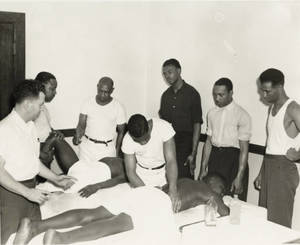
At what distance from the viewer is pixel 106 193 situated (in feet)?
10.8

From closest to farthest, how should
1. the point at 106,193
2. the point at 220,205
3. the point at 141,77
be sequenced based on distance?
the point at 220,205 < the point at 106,193 < the point at 141,77

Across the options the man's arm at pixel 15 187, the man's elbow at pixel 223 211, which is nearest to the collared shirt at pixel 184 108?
the man's elbow at pixel 223 211

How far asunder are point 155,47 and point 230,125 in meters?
1.87

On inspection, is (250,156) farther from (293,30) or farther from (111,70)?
(111,70)

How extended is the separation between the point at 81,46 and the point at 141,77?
949 mm

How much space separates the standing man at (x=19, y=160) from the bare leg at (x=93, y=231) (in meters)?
0.34

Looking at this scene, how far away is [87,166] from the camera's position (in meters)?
3.44

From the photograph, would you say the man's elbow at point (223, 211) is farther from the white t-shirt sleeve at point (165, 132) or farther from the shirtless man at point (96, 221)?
the white t-shirt sleeve at point (165, 132)

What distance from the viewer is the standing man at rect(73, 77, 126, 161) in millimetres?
3922

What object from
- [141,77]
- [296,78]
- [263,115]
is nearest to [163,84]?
[141,77]

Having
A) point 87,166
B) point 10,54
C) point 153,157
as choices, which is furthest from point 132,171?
point 10,54

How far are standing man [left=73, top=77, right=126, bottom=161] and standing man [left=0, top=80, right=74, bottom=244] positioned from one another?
1376mm

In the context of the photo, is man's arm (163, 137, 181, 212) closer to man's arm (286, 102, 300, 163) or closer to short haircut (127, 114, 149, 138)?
short haircut (127, 114, 149, 138)

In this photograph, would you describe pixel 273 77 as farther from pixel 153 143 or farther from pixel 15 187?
pixel 15 187
